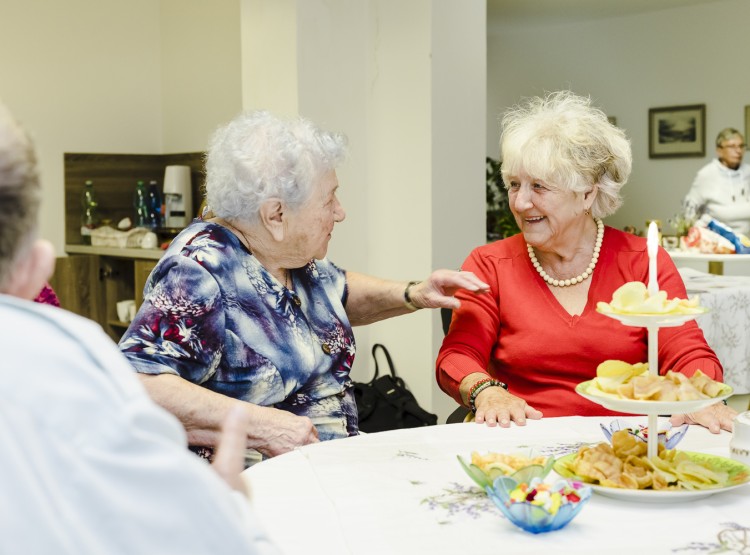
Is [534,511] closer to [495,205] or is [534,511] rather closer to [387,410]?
[387,410]

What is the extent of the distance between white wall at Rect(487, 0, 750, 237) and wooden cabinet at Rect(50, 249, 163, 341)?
681cm

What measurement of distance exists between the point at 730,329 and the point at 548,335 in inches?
77.8

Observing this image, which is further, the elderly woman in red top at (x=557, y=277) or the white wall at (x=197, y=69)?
the white wall at (x=197, y=69)

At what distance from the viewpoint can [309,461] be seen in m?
1.55

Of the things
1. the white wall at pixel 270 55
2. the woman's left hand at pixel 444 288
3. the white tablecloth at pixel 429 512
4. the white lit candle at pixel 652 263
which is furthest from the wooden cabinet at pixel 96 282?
the white lit candle at pixel 652 263

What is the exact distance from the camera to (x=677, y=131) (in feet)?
35.8

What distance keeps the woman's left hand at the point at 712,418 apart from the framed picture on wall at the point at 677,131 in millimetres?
9601

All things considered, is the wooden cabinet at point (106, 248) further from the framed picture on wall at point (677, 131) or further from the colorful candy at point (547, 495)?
the framed picture on wall at point (677, 131)

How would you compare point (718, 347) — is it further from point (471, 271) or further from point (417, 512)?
point (417, 512)

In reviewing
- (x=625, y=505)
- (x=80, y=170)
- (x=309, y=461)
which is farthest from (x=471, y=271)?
(x=80, y=170)

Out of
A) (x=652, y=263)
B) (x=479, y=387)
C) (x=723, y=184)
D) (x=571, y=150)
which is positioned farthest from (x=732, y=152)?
(x=652, y=263)

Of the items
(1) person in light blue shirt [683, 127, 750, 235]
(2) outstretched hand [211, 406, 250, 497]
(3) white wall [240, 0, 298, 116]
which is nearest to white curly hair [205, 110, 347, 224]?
(2) outstretched hand [211, 406, 250, 497]

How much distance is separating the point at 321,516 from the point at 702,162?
10.4 metres

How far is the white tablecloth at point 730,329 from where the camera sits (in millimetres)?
3764
